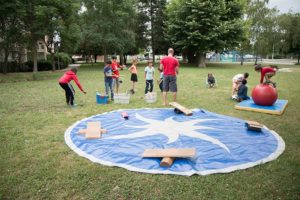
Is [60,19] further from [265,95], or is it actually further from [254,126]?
[254,126]

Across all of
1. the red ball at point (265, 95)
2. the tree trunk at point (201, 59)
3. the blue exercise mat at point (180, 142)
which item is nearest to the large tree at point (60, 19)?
the blue exercise mat at point (180, 142)

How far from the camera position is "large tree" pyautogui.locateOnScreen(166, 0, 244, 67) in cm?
2817

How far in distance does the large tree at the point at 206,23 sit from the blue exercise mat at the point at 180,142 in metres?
23.2

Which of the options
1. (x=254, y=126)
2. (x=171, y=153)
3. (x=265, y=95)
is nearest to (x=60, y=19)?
(x=265, y=95)

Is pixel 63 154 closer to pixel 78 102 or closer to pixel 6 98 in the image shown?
pixel 78 102

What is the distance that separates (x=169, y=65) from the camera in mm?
8875

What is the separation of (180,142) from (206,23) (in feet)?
83.8

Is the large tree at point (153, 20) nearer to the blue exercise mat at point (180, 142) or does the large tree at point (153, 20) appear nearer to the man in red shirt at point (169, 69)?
the man in red shirt at point (169, 69)

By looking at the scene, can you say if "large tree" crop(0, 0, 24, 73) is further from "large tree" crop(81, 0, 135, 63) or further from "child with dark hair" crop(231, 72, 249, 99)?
"child with dark hair" crop(231, 72, 249, 99)

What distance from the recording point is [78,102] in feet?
32.3

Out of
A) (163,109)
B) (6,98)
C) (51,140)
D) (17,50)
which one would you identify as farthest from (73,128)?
(17,50)

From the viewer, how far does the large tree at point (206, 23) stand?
2817cm

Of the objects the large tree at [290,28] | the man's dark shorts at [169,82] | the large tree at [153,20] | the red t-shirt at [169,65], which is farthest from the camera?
the large tree at [153,20]

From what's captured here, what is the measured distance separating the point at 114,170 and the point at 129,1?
29078 millimetres
